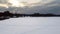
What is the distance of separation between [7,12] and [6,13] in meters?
1.78

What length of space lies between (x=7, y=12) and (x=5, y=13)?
5.72ft

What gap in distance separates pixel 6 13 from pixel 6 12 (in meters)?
0.96

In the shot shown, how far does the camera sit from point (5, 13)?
68875 millimetres

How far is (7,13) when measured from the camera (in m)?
69.2

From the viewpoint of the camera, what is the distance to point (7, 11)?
71.1 metres

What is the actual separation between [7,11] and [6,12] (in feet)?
5.67

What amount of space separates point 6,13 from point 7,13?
64 cm

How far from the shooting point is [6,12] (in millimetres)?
69500

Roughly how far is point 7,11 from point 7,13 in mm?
2215

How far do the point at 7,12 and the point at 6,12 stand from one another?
941mm

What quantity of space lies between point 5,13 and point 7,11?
8.37 ft

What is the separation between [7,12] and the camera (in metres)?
70.4

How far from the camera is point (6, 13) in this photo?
68.7 m
